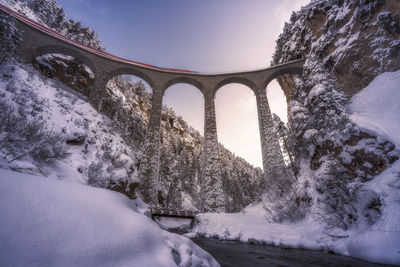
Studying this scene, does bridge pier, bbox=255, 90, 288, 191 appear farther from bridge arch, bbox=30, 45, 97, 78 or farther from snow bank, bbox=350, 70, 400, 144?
bridge arch, bbox=30, 45, 97, 78

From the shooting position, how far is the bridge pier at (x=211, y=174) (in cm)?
1462

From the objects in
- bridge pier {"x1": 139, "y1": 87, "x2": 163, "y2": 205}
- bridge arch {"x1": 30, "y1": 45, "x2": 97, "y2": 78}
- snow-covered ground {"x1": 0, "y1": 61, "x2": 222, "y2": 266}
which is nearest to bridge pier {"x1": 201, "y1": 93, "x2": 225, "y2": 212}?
bridge pier {"x1": 139, "y1": 87, "x2": 163, "y2": 205}

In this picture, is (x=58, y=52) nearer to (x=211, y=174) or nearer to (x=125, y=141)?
(x=125, y=141)

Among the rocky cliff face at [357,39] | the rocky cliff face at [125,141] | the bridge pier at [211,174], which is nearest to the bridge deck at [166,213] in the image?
the bridge pier at [211,174]

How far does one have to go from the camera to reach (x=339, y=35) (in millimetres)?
12508

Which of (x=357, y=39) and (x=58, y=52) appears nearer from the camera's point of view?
(x=357, y=39)

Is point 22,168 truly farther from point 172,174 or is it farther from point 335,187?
point 172,174

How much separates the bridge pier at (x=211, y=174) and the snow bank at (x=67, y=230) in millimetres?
13226

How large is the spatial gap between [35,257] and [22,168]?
407 centimetres

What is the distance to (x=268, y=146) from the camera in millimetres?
16734

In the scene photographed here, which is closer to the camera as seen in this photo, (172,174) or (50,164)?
(50,164)

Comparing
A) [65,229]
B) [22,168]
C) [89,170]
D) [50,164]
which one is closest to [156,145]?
[89,170]

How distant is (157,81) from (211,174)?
11.8 m

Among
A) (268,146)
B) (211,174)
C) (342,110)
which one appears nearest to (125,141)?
(211,174)
